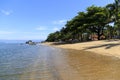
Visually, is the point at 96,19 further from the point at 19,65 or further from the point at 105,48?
the point at 19,65

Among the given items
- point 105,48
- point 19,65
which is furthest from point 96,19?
point 19,65

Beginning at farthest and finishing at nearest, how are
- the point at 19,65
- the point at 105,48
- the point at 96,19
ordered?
the point at 96,19, the point at 105,48, the point at 19,65

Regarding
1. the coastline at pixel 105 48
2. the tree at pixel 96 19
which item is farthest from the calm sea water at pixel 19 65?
the tree at pixel 96 19

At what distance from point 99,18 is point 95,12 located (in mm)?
2898

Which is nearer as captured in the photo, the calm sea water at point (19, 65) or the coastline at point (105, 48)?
the calm sea water at point (19, 65)

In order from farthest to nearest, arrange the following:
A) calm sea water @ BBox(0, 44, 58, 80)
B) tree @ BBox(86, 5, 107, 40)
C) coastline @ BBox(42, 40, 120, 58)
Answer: tree @ BBox(86, 5, 107, 40)
coastline @ BBox(42, 40, 120, 58)
calm sea water @ BBox(0, 44, 58, 80)

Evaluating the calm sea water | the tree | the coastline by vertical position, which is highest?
the tree

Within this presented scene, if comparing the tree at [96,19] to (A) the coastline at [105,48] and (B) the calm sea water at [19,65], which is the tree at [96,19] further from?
(B) the calm sea water at [19,65]

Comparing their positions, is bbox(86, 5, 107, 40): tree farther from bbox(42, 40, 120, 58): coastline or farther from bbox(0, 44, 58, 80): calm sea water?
bbox(0, 44, 58, 80): calm sea water

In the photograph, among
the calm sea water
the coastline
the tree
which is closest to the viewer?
the calm sea water

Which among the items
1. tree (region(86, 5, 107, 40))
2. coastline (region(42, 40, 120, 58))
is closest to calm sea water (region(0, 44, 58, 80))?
coastline (region(42, 40, 120, 58))

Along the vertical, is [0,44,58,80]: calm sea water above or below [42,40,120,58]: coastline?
below

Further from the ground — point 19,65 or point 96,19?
point 96,19

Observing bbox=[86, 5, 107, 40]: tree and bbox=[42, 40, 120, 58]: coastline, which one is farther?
bbox=[86, 5, 107, 40]: tree
